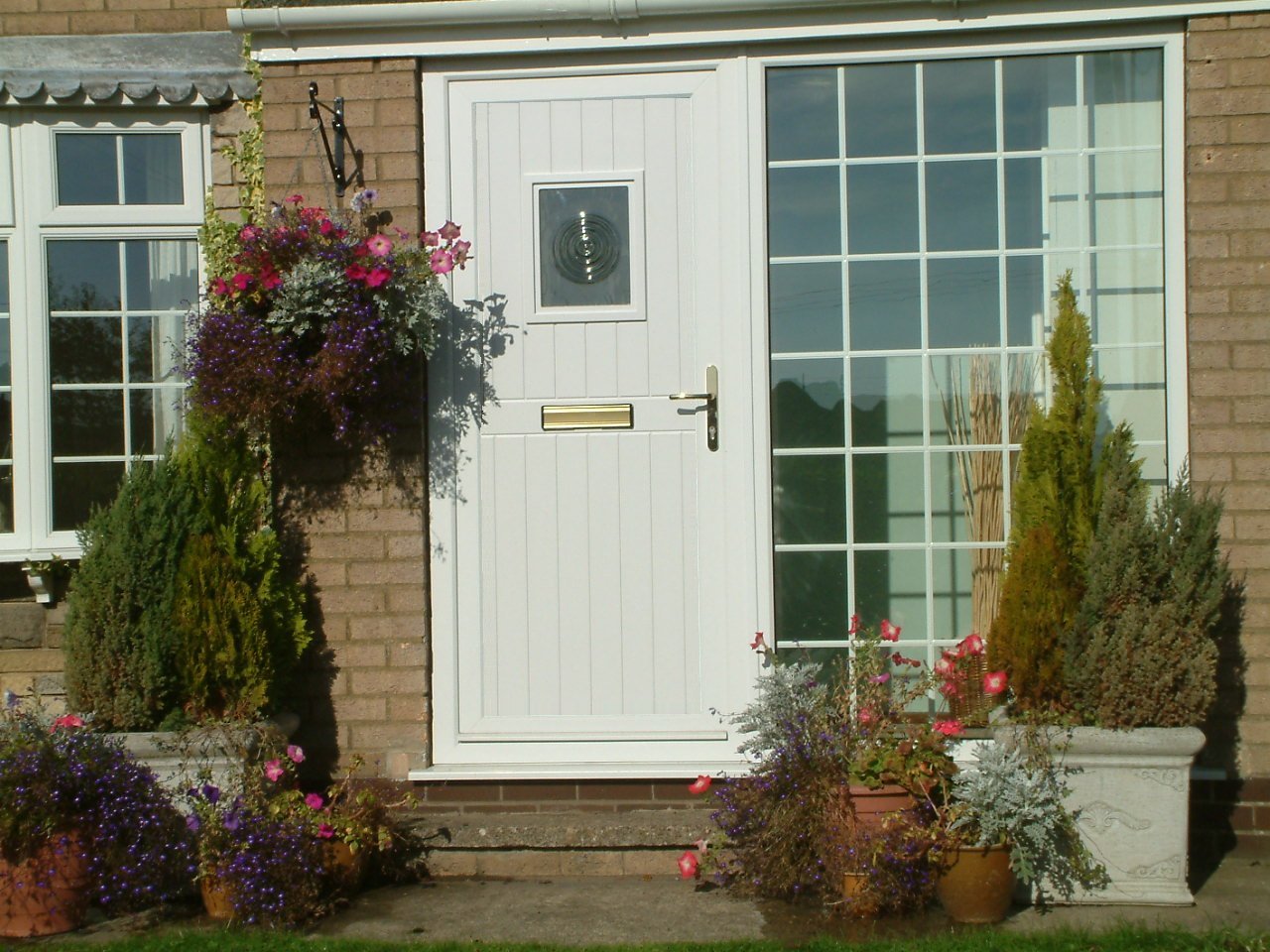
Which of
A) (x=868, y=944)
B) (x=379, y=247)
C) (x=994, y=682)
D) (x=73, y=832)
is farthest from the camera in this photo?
(x=379, y=247)

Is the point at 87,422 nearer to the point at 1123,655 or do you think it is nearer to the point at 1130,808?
the point at 1123,655

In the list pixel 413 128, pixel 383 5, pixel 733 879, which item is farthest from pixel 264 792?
pixel 383 5

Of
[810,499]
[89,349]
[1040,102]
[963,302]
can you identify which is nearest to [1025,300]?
[963,302]

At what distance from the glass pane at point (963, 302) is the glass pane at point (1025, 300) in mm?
54

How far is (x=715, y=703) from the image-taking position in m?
5.22

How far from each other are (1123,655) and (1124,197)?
5.91ft

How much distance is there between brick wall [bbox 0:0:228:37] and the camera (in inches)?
215

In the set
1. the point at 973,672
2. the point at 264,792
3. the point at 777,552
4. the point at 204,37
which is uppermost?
the point at 204,37

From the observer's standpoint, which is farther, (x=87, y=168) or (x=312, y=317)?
(x=87, y=168)

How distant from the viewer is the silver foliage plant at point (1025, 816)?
4289 mm

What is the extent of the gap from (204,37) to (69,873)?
10.4 feet

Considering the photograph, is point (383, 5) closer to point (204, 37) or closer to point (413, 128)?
point (413, 128)

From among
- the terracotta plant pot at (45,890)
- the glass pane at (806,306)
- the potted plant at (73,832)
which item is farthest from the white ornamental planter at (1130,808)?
the terracotta plant pot at (45,890)

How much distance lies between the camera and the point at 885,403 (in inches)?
206
